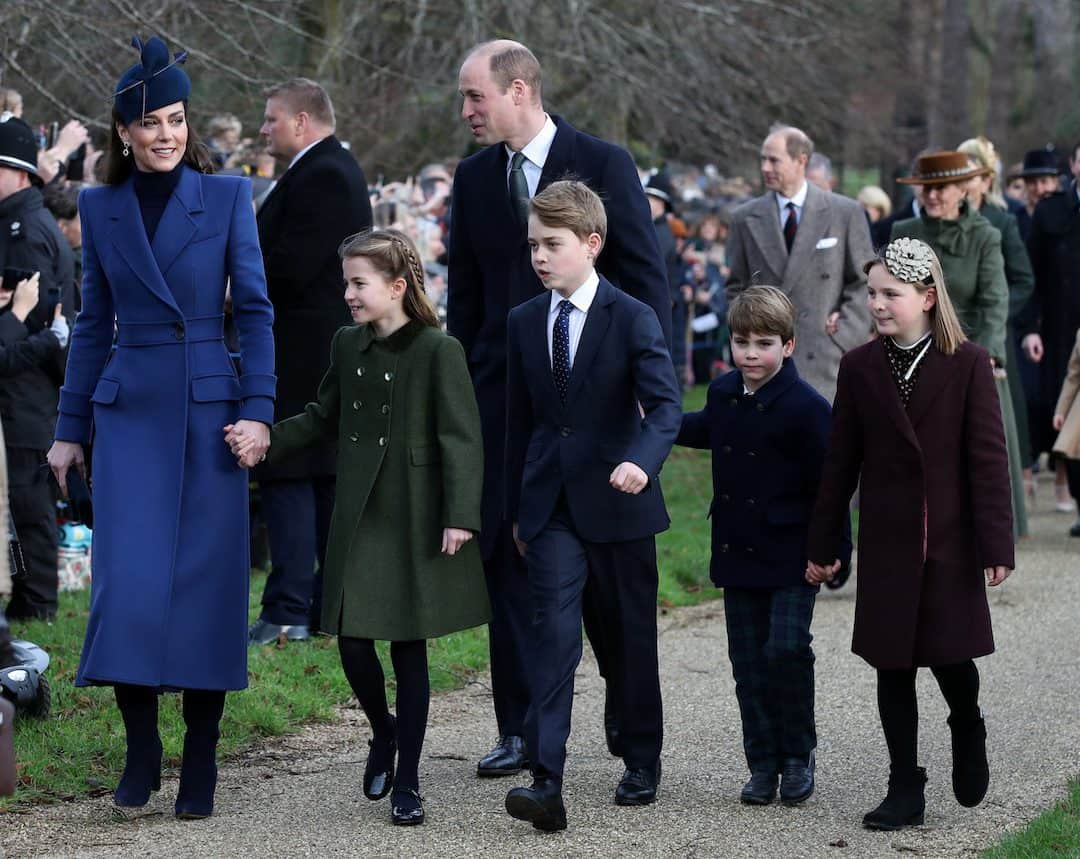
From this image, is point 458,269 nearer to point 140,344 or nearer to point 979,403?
point 140,344

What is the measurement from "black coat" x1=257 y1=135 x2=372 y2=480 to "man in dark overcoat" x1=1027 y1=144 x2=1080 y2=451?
5243mm

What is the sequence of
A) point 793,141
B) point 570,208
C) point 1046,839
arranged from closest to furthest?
1. point 1046,839
2. point 570,208
3. point 793,141

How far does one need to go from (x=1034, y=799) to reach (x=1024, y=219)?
8.28 meters

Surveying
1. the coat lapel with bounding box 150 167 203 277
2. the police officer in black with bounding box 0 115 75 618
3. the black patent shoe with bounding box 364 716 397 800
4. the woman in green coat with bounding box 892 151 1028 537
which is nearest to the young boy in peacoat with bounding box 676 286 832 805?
the black patent shoe with bounding box 364 716 397 800

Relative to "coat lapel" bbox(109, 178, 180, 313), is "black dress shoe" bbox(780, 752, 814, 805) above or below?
below

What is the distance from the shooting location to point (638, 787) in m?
5.69

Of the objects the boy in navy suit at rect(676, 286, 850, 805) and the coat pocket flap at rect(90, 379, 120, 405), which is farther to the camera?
the boy in navy suit at rect(676, 286, 850, 805)

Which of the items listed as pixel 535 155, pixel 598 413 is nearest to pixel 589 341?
pixel 598 413

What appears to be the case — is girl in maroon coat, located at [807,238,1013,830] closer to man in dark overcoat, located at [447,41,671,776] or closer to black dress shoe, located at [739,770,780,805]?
black dress shoe, located at [739,770,780,805]

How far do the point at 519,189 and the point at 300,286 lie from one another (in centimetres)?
225

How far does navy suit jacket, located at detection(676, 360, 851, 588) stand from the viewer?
5.89 m

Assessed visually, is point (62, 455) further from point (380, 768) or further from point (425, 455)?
point (380, 768)

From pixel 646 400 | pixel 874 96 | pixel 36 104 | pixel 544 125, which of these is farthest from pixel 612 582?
pixel 874 96

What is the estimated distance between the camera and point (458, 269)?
6.27 metres
